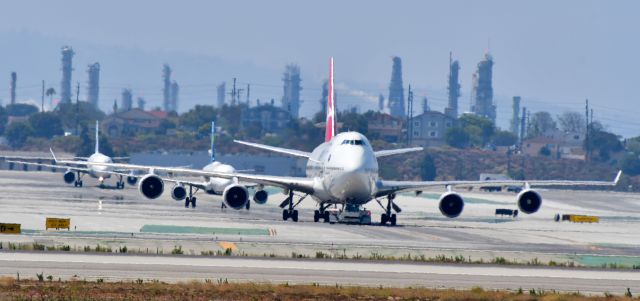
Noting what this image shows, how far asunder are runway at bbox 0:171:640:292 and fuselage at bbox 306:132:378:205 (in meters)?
1.98

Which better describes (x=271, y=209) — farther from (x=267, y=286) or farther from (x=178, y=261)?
(x=267, y=286)

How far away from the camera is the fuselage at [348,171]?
76.9 m

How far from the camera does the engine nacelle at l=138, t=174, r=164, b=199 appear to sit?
80.7 metres

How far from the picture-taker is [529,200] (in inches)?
3214

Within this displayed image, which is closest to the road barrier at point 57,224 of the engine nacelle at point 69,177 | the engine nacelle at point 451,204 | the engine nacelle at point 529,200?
the engine nacelle at point 451,204

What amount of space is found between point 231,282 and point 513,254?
19445 millimetres

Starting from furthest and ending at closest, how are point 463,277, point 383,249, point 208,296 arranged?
point 383,249, point 463,277, point 208,296

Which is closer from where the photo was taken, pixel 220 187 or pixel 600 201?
pixel 220 187

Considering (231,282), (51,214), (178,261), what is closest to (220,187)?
(51,214)

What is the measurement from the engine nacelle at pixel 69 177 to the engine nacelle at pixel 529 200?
8460 cm

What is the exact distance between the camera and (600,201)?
145250 millimetres

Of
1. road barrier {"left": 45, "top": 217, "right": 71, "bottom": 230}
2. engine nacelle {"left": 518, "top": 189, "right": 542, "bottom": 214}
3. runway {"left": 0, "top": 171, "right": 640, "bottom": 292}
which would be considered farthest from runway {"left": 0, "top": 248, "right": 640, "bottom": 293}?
engine nacelle {"left": 518, "top": 189, "right": 542, "bottom": 214}

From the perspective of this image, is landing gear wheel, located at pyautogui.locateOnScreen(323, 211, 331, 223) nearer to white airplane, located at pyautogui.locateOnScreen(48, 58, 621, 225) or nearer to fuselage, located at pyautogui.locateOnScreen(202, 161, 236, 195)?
white airplane, located at pyautogui.locateOnScreen(48, 58, 621, 225)

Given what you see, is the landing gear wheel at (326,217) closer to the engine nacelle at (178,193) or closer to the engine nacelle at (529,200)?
the engine nacelle at (529,200)
